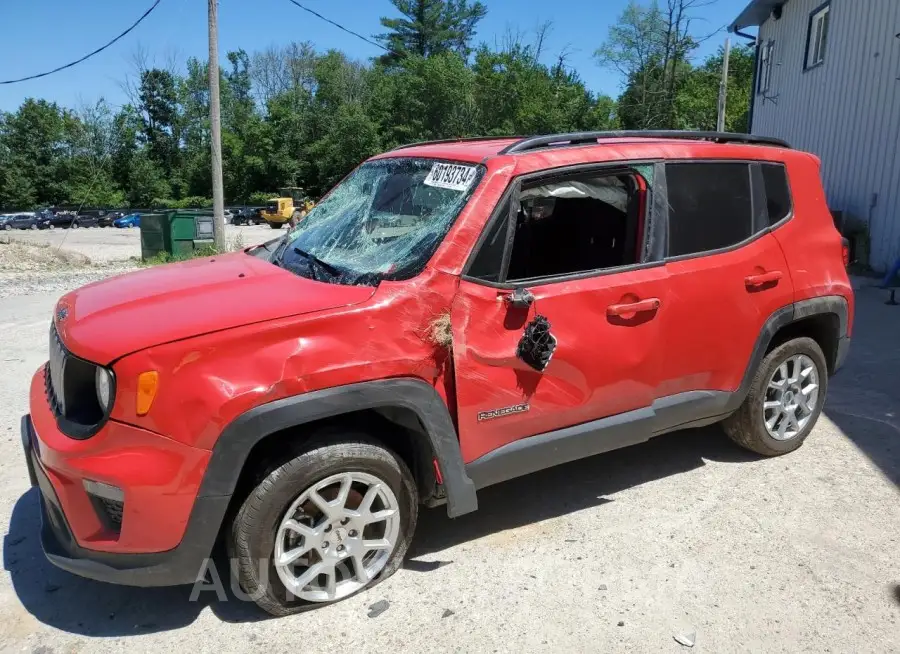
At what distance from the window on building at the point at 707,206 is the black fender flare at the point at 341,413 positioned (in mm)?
1530

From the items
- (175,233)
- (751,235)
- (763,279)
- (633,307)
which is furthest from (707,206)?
(175,233)

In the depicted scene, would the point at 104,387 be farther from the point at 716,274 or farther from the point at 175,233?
the point at 175,233

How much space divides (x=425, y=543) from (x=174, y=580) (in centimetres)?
120

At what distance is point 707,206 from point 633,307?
2.67 ft

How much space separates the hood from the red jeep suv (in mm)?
14

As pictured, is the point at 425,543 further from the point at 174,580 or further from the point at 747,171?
the point at 747,171

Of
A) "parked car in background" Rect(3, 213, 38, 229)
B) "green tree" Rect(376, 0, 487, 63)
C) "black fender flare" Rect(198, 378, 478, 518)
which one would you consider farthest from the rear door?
"green tree" Rect(376, 0, 487, 63)

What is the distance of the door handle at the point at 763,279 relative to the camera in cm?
358

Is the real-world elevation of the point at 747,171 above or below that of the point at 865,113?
below

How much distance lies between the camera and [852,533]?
3289mm

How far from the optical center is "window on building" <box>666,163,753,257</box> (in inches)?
134

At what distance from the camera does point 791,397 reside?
13.2ft

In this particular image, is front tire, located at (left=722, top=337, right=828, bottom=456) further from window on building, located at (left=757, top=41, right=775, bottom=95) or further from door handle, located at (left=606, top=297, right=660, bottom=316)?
window on building, located at (left=757, top=41, right=775, bottom=95)

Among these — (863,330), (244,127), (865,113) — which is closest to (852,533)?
(863,330)
